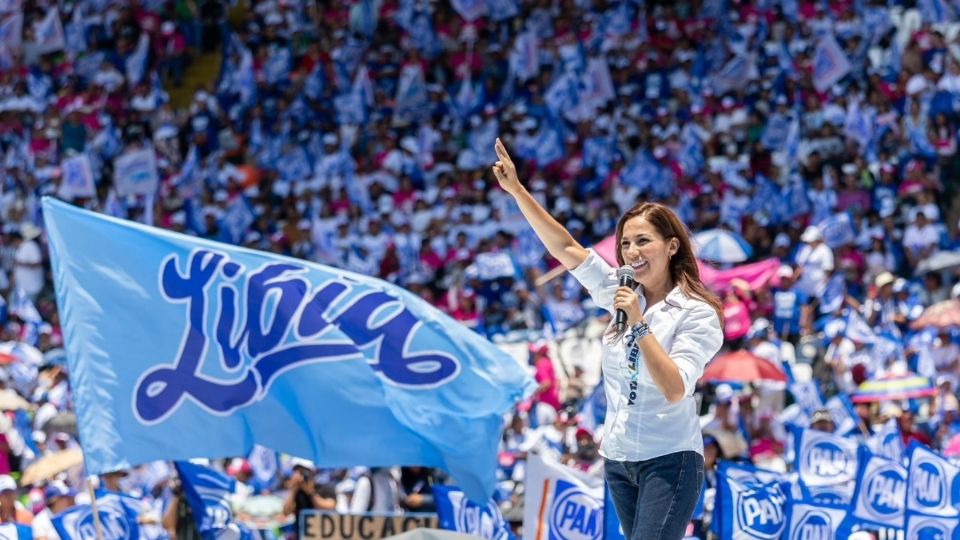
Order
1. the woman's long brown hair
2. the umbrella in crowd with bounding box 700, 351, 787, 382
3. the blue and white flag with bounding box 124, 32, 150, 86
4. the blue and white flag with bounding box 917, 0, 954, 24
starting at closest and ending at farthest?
the woman's long brown hair
the umbrella in crowd with bounding box 700, 351, 787, 382
the blue and white flag with bounding box 917, 0, 954, 24
the blue and white flag with bounding box 124, 32, 150, 86

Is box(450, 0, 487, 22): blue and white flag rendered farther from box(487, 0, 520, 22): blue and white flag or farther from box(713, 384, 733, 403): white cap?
box(713, 384, 733, 403): white cap

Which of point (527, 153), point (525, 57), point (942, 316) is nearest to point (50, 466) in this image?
point (942, 316)

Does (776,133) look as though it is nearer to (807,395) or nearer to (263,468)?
(807,395)

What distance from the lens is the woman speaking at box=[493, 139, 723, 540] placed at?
456cm

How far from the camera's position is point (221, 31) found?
25.4m

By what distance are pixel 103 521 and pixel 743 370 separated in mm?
5764

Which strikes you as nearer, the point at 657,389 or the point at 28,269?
the point at 657,389

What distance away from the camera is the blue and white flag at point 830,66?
1992 centimetres

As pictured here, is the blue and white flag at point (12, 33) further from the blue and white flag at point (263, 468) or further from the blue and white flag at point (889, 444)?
the blue and white flag at point (889, 444)

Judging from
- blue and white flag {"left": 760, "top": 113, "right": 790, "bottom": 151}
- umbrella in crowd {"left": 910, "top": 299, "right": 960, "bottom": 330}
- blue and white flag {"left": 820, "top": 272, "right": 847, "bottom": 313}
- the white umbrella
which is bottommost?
umbrella in crowd {"left": 910, "top": 299, "right": 960, "bottom": 330}

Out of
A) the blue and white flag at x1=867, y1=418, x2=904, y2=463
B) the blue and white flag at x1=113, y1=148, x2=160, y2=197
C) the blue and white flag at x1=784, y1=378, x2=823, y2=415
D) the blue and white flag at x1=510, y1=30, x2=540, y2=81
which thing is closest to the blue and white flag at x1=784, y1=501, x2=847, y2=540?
the blue and white flag at x1=867, y1=418, x2=904, y2=463

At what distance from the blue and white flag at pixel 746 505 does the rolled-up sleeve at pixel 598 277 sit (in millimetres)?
3149

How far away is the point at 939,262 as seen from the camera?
16141 millimetres

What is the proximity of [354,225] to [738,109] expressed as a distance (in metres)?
4.43
